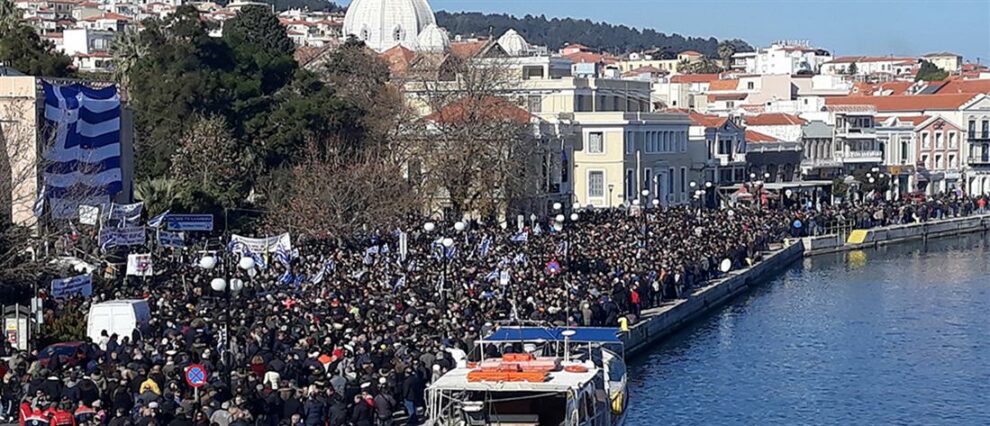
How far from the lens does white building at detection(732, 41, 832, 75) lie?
16425 cm

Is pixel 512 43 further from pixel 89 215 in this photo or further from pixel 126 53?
pixel 89 215

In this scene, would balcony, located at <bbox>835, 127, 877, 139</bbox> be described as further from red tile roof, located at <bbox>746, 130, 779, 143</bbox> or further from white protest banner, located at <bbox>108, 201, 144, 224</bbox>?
white protest banner, located at <bbox>108, 201, 144, 224</bbox>

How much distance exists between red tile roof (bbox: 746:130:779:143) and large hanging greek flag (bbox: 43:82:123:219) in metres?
39.4

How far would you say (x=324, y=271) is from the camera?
31.0m

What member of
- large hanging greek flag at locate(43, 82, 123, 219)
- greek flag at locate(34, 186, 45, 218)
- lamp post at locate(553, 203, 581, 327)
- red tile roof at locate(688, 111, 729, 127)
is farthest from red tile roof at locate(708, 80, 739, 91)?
greek flag at locate(34, 186, 45, 218)

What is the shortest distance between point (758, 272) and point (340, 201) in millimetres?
12106

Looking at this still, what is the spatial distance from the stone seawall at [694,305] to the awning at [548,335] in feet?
21.6

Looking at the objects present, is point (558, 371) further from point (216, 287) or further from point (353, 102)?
point (353, 102)

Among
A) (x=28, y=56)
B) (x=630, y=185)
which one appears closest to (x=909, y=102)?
(x=630, y=185)

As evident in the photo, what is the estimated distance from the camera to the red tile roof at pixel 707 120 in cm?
7081

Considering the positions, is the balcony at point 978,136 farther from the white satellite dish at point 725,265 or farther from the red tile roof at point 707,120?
the white satellite dish at point 725,265

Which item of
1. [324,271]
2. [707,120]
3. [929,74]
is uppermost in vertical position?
[929,74]

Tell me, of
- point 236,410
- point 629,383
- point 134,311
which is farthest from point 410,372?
point 629,383

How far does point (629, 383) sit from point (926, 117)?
204 feet
